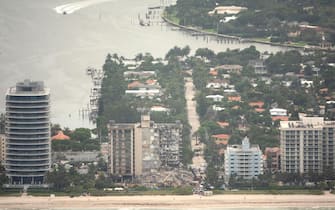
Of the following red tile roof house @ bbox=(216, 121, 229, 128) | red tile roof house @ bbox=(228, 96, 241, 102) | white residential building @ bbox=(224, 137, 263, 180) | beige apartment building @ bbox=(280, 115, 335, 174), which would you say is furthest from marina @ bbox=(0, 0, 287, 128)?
beige apartment building @ bbox=(280, 115, 335, 174)

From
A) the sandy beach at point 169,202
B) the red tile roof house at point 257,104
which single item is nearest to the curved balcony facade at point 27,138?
the sandy beach at point 169,202

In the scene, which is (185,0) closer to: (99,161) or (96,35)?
(96,35)

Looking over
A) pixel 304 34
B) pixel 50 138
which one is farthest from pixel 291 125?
pixel 304 34

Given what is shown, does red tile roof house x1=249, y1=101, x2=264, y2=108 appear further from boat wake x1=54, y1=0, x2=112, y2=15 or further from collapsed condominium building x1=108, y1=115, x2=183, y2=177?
boat wake x1=54, y1=0, x2=112, y2=15

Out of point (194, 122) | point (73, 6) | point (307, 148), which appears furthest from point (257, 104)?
point (73, 6)

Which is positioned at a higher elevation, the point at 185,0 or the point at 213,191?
the point at 185,0

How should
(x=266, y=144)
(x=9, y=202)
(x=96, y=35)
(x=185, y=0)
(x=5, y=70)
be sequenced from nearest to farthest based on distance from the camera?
(x=9, y=202) < (x=266, y=144) < (x=5, y=70) < (x=96, y=35) < (x=185, y=0)

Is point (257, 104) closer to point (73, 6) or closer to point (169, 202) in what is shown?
point (169, 202)

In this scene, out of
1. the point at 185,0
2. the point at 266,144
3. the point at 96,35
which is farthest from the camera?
the point at 185,0
